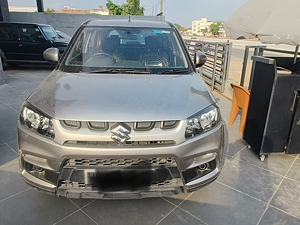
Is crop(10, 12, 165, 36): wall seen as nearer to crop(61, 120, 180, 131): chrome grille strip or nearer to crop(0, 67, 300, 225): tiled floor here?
crop(0, 67, 300, 225): tiled floor

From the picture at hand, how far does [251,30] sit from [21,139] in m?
2.66

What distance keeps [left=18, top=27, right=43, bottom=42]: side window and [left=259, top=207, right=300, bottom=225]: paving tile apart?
8.68 meters

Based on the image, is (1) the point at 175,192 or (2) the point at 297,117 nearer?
(1) the point at 175,192

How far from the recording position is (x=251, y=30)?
2.81 metres

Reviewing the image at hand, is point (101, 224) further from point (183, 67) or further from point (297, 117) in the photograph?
point (297, 117)

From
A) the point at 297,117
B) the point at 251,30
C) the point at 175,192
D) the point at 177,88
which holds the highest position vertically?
the point at 251,30

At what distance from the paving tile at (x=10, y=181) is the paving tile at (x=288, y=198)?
8.01 feet

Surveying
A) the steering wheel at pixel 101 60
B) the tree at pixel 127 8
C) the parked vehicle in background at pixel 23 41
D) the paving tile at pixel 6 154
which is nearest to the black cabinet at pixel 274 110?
the steering wheel at pixel 101 60

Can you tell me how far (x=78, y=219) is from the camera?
2.00 meters

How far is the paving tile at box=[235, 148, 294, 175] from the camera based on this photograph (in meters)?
2.83

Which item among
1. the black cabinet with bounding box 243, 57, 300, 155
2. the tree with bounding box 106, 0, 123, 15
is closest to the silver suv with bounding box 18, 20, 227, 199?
the black cabinet with bounding box 243, 57, 300, 155

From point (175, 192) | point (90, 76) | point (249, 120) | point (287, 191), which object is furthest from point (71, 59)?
point (287, 191)

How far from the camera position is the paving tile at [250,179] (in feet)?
7.87

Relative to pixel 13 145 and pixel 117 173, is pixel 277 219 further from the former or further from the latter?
pixel 13 145
